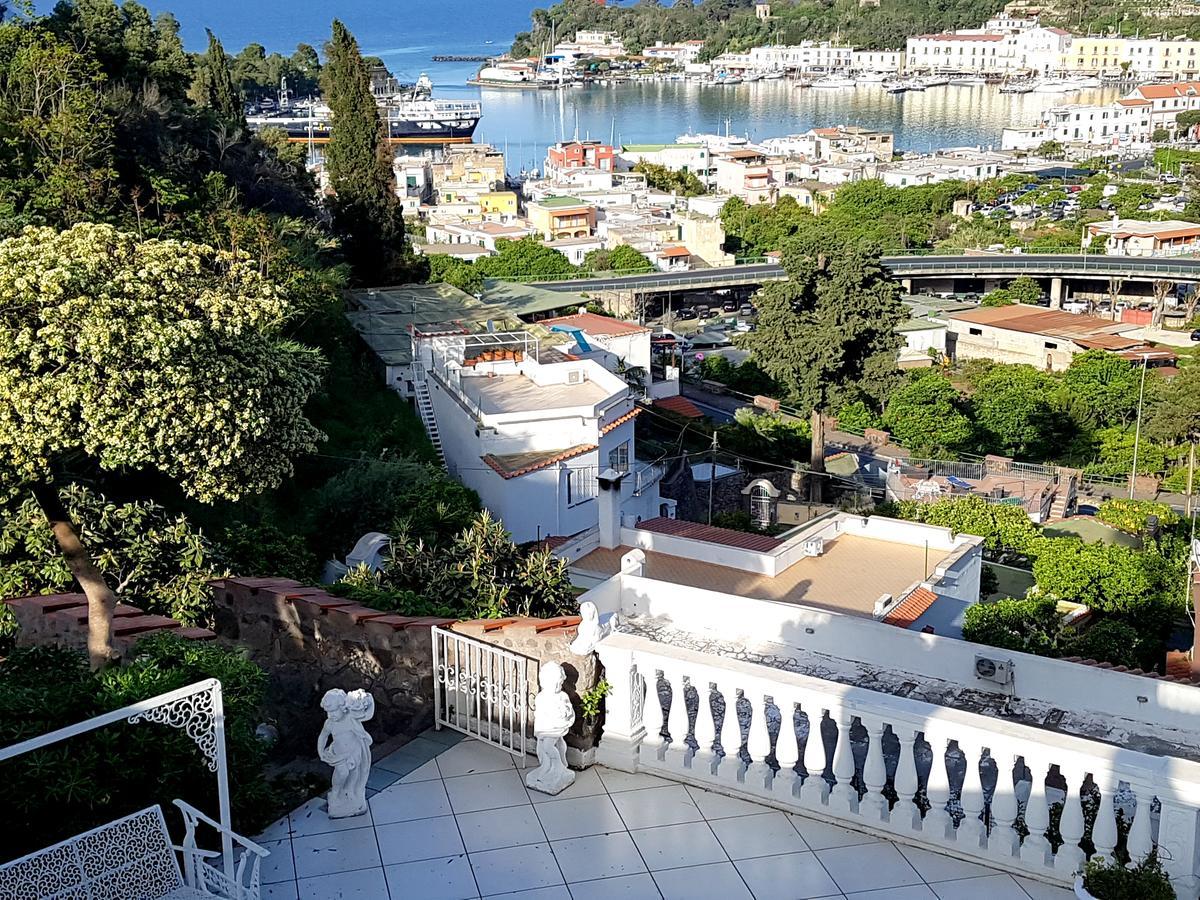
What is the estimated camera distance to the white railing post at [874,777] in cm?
496

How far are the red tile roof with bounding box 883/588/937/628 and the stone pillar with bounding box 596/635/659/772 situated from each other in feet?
14.7

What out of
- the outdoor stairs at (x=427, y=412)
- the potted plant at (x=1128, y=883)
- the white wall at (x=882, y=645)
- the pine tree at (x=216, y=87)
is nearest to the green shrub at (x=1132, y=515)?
the outdoor stairs at (x=427, y=412)

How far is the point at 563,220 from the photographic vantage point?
66750mm

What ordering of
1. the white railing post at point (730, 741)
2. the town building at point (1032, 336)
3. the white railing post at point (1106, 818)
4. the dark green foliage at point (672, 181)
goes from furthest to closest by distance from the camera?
the dark green foliage at point (672, 181) < the town building at point (1032, 336) < the white railing post at point (730, 741) < the white railing post at point (1106, 818)

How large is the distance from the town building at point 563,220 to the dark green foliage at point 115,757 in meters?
60.4

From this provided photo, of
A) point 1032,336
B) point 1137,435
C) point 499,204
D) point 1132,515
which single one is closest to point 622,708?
point 1132,515

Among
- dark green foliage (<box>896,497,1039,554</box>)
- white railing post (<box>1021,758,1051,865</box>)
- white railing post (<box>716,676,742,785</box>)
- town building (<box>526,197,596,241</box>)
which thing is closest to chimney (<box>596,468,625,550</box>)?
white railing post (<box>716,676,742,785</box>)

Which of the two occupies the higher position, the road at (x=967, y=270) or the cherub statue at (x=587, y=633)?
the cherub statue at (x=587, y=633)

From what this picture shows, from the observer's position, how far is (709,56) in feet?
626

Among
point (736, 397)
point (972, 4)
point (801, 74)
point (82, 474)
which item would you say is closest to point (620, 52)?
point (801, 74)

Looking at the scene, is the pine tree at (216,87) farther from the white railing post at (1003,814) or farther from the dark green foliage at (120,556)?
the white railing post at (1003,814)

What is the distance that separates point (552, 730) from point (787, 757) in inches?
36.9

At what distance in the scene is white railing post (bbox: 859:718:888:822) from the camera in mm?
4961

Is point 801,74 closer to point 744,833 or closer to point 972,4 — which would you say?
point 972,4
